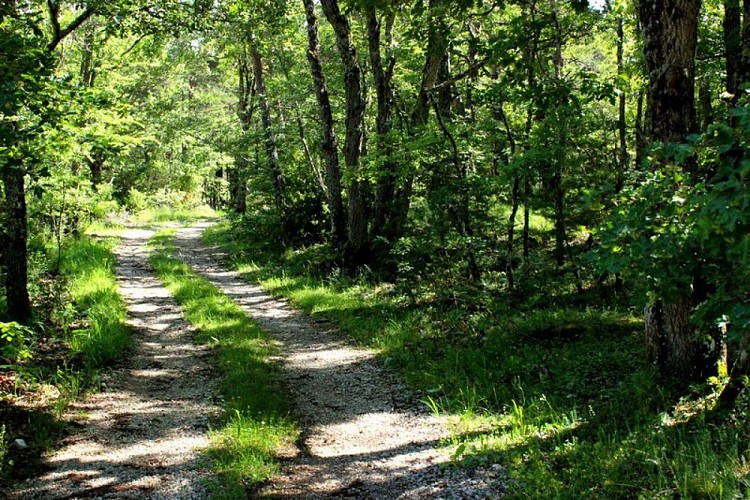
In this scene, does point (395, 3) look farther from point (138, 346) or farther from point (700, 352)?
point (138, 346)

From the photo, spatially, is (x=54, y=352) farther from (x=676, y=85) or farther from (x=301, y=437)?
(x=676, y=85)

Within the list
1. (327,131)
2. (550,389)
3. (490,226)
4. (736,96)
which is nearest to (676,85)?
(736,96)

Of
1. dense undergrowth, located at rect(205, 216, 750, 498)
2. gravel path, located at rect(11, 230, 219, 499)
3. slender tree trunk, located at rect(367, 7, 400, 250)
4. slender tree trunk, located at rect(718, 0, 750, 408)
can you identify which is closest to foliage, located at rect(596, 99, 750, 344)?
slender tree trunk, located at rect(718, 0, 750, 408)

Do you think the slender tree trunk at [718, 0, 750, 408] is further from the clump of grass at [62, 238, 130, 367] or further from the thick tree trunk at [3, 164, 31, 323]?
the thick tree trunk at [3, 164, 31, 323]

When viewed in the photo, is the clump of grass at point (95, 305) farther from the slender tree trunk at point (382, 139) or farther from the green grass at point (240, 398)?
the slender tree trunk at point (382, 139)

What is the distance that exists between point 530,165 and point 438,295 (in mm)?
2723

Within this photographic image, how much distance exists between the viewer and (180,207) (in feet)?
107

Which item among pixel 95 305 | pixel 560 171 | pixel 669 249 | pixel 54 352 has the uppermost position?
pixel 560 171

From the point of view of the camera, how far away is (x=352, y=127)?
12.8 m

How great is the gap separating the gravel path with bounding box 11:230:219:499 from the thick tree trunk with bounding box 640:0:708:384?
4648 millimetres

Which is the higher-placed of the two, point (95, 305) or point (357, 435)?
point (95, 305)

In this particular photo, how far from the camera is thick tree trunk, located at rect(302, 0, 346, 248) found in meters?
12.9

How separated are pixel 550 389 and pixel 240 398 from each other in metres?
3.47

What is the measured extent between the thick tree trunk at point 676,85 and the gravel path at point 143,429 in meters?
4.65
